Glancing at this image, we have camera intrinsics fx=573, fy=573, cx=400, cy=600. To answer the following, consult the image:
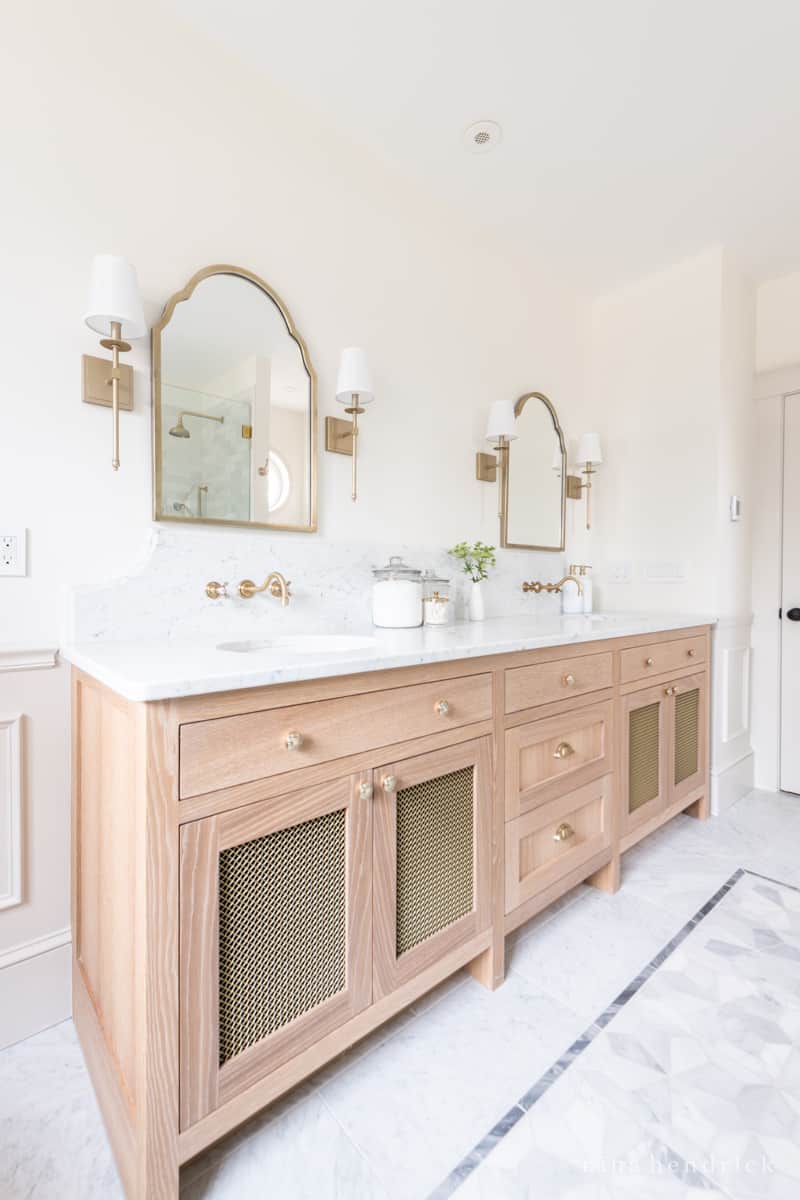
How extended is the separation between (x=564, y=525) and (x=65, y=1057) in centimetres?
256

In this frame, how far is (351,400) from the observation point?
1.83 m

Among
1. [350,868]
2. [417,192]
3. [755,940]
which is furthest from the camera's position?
[417,192]

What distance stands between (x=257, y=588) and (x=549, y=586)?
4.84 feet

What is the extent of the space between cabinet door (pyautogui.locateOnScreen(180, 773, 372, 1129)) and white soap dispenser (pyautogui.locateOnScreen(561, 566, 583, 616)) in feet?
5.75

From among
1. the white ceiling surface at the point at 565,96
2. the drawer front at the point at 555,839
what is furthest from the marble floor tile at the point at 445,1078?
the white ceiling surface at the point at 565,96

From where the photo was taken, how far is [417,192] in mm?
2100

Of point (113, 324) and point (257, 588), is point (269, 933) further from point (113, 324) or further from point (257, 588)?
point (113, 324)

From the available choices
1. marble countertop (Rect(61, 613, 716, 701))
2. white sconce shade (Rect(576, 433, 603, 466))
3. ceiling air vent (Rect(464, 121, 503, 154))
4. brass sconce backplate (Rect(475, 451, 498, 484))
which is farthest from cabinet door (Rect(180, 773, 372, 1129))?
white sconce shade (Rect(576, 433, 603, 466))

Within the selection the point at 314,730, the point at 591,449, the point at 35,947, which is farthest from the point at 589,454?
the point at 35,947

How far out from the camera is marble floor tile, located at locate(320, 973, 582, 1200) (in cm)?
103

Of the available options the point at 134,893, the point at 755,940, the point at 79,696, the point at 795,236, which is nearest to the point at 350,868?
the point at 134,893

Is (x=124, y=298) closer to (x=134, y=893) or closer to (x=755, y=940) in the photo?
(x=134, y=893)

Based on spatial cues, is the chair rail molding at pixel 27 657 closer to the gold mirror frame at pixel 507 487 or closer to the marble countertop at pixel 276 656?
the marble countertop at pixel 276 656

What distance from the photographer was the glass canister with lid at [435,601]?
1973mm
